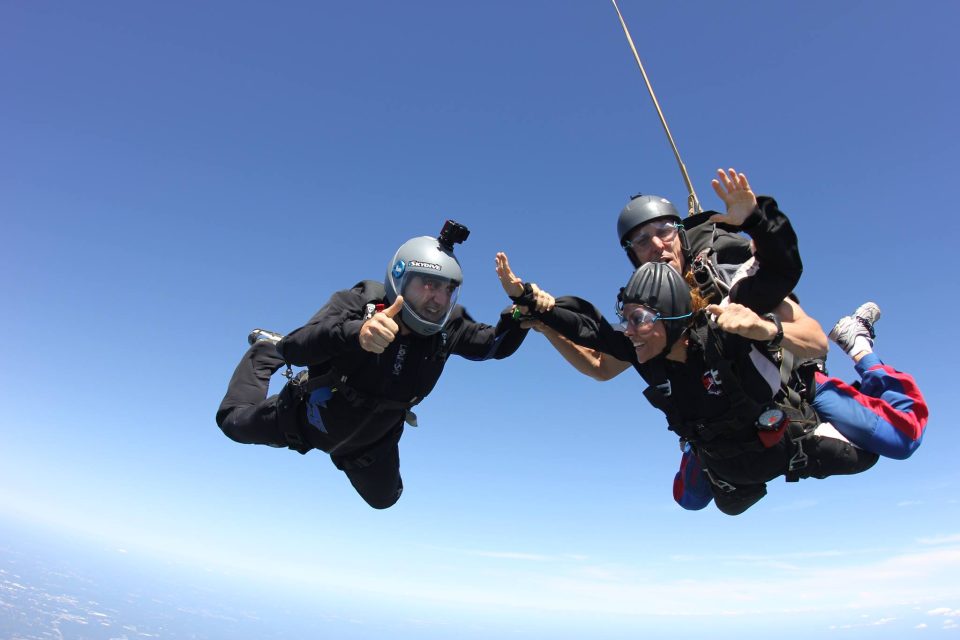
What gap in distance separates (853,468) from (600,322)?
7.38ft

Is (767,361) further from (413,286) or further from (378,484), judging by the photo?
(378,484)

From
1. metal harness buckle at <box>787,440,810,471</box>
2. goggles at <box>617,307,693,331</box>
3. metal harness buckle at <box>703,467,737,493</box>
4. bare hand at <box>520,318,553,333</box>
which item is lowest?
metal harness buckle at <box>703,467,737,493</box>

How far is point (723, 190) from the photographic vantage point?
2334 mm

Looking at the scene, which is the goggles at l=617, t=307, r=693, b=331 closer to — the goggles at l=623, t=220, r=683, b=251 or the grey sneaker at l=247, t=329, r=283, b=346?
the goggles at l=623, t=220, r=683, b=251

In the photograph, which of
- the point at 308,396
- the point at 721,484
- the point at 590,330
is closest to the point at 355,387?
the point at 308,396

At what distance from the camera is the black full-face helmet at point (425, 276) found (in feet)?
11.3

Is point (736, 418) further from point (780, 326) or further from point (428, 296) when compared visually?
point (428, 296)

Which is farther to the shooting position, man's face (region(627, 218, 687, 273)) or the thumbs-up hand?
man's face (region(627, 218, 687, 273))

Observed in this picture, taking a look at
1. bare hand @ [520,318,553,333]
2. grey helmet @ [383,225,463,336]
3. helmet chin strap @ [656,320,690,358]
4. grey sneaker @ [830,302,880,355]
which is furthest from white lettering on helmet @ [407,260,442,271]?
grey sneaker @ [830,302,880,355]

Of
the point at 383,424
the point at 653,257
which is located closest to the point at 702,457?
the point at 653,257

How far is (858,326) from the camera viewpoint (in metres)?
4.06

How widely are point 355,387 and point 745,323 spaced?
8.46 feet

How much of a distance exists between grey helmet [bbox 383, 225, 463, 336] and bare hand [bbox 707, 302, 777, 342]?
1.78 metres

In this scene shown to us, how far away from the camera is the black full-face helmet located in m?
3.44
